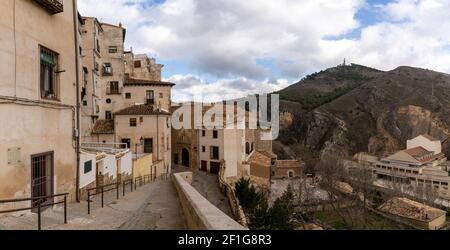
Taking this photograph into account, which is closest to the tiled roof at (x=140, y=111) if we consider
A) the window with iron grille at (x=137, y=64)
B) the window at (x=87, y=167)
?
the window with iron grille at (x=137, y=64)

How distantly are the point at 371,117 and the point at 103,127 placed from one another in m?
82.2

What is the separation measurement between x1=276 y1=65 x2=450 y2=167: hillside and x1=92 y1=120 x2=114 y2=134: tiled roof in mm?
53913

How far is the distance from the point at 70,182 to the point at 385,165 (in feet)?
200

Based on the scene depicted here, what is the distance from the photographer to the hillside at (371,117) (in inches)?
3482

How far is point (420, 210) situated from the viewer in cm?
3662

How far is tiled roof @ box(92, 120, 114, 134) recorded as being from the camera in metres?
33.1

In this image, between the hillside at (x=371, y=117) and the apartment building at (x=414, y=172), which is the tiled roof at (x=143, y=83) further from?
the hillside at (x=371, y=117)

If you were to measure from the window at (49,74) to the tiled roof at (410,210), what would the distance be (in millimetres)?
36238

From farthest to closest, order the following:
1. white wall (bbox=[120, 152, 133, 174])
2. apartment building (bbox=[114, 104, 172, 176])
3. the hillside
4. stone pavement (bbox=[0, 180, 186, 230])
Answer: the hillside, apartment building (bbox=[114, 104, 172, 176]), white wall (bbox=[120, 152, 133, 174]), stone pavement (bbox=[0, 180, 186, 230])

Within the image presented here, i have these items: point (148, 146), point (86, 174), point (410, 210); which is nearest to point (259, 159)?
point (410, 210)

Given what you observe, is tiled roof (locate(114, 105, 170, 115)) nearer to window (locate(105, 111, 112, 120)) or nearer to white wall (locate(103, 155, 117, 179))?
window (locate(105, 111, 112, 120))

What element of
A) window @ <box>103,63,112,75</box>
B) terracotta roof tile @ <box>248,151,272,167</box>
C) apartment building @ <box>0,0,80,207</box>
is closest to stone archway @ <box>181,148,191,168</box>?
terracotta roof tile @ <box>248,151,272,167</box>
